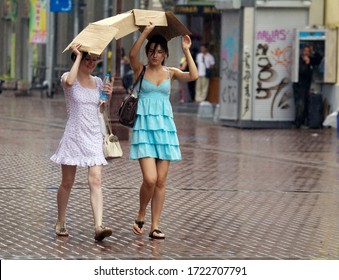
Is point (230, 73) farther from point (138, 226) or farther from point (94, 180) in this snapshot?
point (94, 180)

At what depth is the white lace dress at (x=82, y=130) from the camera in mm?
10836

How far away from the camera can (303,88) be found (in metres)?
27.8

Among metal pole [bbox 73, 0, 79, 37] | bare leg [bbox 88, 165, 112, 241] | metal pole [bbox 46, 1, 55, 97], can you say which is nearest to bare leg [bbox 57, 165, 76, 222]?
bare leg [bbox 88, 165, 112, 241]

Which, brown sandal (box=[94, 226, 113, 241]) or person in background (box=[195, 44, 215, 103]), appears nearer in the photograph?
brown sandal (box=[94, 226, 113, 241])

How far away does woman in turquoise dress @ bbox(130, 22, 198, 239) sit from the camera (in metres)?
10.9

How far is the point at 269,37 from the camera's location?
2759 centimetres

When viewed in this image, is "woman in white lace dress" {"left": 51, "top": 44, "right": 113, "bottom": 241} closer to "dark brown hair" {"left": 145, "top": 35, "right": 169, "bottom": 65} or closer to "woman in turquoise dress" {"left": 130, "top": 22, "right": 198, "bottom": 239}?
"woman in turquoise dress" {"left": 130, "top": 22, "right": 198, "bottom": 239}

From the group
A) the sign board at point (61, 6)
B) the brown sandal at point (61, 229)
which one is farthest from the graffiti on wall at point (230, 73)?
the brown sandal at point (61, 229)

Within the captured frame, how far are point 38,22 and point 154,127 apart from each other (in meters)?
36.2

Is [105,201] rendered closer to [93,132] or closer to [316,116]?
[93,132]

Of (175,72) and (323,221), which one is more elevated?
(175,72)

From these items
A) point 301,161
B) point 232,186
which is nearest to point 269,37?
point 301,161

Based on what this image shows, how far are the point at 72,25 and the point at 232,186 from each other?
34.4m

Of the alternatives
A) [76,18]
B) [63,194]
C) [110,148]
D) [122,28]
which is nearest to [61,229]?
[63,194]
